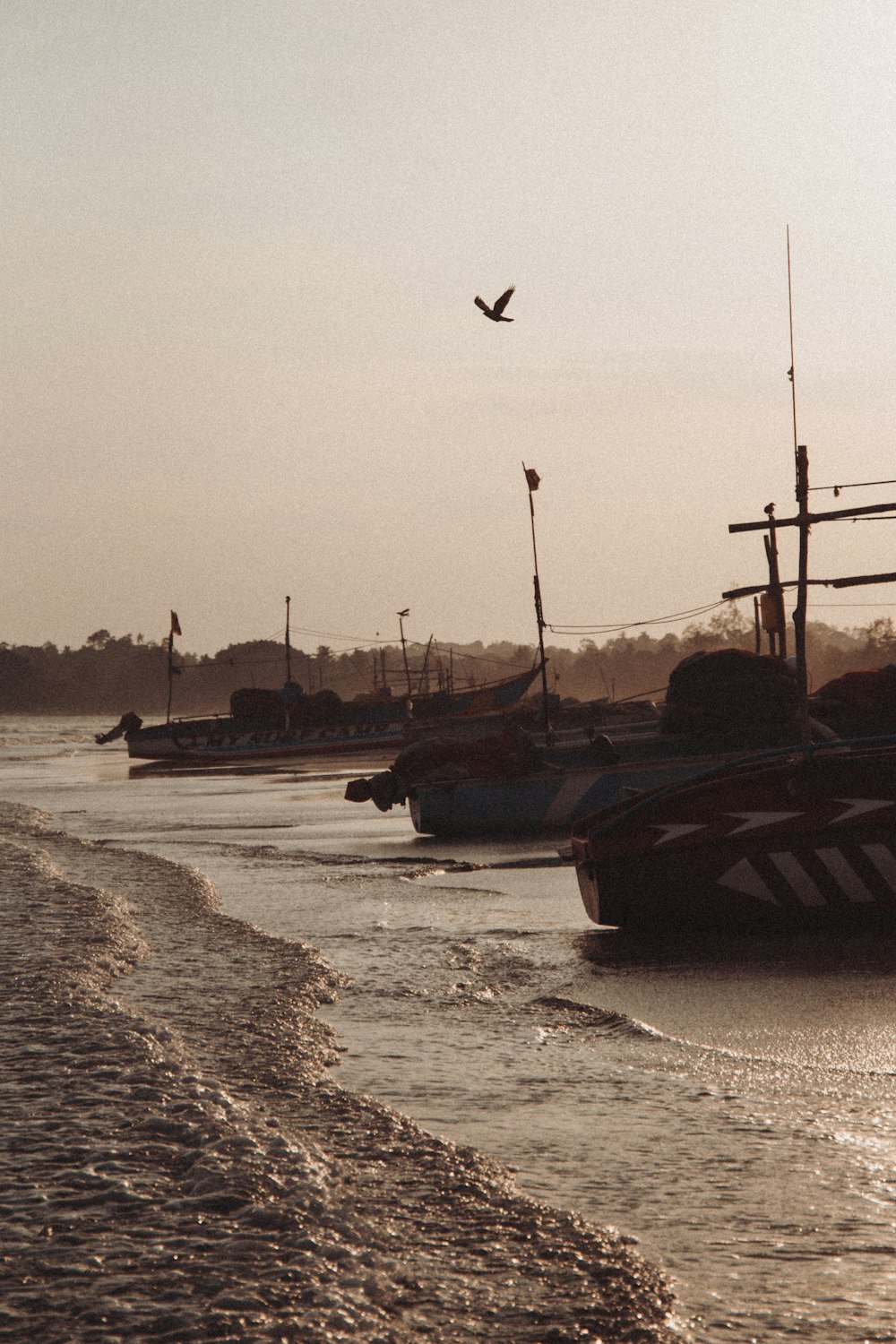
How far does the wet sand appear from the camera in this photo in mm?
3525

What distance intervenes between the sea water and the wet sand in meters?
0.11

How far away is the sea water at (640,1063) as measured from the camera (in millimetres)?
3875

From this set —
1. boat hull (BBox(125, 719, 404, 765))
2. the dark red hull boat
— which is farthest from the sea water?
boat hull (BBox(125, 719, 404, 765))

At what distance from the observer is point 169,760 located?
5797 centimetres

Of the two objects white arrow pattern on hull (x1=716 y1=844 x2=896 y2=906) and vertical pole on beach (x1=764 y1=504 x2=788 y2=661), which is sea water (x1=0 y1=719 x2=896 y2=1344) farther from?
vertical pole on beach (x1=764 y1=504 x2=788 y2=661)

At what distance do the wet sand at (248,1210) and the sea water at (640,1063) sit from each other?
11 cm

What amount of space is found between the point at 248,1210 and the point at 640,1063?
2304 mm

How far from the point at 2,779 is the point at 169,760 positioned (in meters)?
19.6

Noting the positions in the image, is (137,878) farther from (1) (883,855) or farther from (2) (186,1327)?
(2) (186,1327)

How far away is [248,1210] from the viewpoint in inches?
169

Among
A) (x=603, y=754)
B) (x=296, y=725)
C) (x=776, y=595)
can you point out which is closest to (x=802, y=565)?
(x=603, y=754)

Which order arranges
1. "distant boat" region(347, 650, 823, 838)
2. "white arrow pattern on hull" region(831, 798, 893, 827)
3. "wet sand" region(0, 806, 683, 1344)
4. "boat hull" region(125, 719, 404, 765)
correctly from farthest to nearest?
"boat hull" region(125, 719, 404, 765)
"distant boat" region(347, 650, 823, 838)
"white arrow pattern on hull" region(831, 798, 893, 827)
"wet sand" region(0, 806, 683, 1344)

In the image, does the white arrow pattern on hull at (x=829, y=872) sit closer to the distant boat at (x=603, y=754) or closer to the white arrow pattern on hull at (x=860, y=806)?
the white arrow pattern on hull at (x=860, y=806)

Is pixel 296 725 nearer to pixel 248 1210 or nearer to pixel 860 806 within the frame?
pixel 860 806
